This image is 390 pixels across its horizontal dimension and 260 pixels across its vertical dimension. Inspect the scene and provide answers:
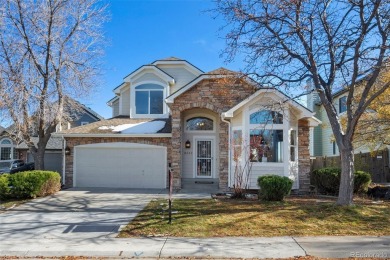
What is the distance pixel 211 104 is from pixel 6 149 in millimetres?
23966

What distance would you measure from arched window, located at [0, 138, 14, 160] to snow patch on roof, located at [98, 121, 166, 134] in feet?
59.0

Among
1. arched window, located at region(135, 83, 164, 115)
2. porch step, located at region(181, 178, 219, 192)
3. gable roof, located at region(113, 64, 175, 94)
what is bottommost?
porch step, located at region(181, 178, 219, 192)

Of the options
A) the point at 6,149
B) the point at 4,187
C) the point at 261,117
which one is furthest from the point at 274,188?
the point at 6,149

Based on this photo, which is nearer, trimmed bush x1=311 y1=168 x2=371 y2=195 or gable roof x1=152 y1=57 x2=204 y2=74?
trimmed bush x1=311 y1=168 x2=371 y2=195

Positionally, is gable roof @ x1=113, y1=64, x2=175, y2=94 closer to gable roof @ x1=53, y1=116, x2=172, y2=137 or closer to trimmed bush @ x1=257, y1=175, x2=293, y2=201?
gable roof @ x1=53, y1=116, x2=172, y2=137

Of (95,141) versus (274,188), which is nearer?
(274,188)

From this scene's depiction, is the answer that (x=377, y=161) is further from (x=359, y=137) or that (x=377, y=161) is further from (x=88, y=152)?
(x=88, y=152)

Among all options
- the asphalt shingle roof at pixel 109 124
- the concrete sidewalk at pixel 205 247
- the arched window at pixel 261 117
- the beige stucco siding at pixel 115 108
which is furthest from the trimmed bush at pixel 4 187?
the beige stucco siding at pixel 115 108

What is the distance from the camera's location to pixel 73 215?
1054 cm

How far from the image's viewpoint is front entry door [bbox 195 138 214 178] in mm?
17969

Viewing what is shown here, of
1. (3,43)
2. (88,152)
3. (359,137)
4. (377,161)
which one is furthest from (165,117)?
(377,161)

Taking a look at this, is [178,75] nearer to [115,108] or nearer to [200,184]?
[115,108]

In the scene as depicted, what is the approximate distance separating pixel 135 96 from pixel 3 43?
7.27m

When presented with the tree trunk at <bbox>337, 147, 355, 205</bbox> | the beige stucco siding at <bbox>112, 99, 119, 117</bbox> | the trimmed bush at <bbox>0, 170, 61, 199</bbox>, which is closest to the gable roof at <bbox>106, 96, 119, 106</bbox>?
the beige stucco siding at <bbox>112, 99, 119, 117</bbox>
